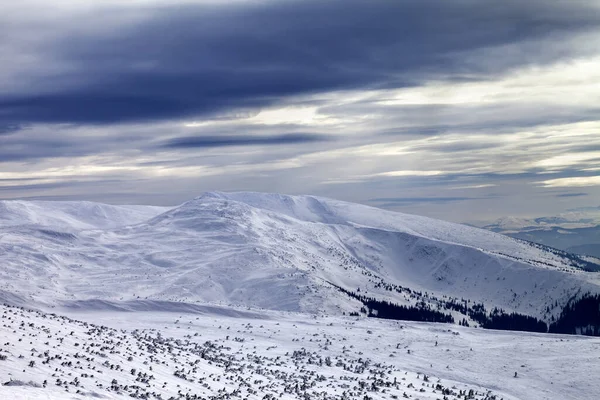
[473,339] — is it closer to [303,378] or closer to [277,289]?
[303,378]

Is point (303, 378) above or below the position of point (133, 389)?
below

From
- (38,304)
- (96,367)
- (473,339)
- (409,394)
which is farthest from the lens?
(38,304)

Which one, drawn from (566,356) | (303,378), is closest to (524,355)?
(566,356)

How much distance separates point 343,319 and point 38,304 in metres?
73.0

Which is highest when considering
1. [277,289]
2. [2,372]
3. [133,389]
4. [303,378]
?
[2,372]

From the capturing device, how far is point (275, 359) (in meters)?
78.9

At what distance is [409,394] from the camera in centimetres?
6372

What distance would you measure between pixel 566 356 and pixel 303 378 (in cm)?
4830

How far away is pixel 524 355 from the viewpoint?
9425 cm

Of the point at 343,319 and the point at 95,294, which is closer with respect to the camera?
the point at 343,319

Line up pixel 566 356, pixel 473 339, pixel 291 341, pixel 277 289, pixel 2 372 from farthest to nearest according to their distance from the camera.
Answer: pixel 277 289 → pixel 473 339 → pixel 291 341 → pixel 566 356 → pixel 2 372

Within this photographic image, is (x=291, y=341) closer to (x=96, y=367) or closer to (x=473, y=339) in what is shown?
(x=473, y=339)

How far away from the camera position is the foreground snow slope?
43.4 m

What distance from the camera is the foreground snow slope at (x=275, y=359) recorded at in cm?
4344
